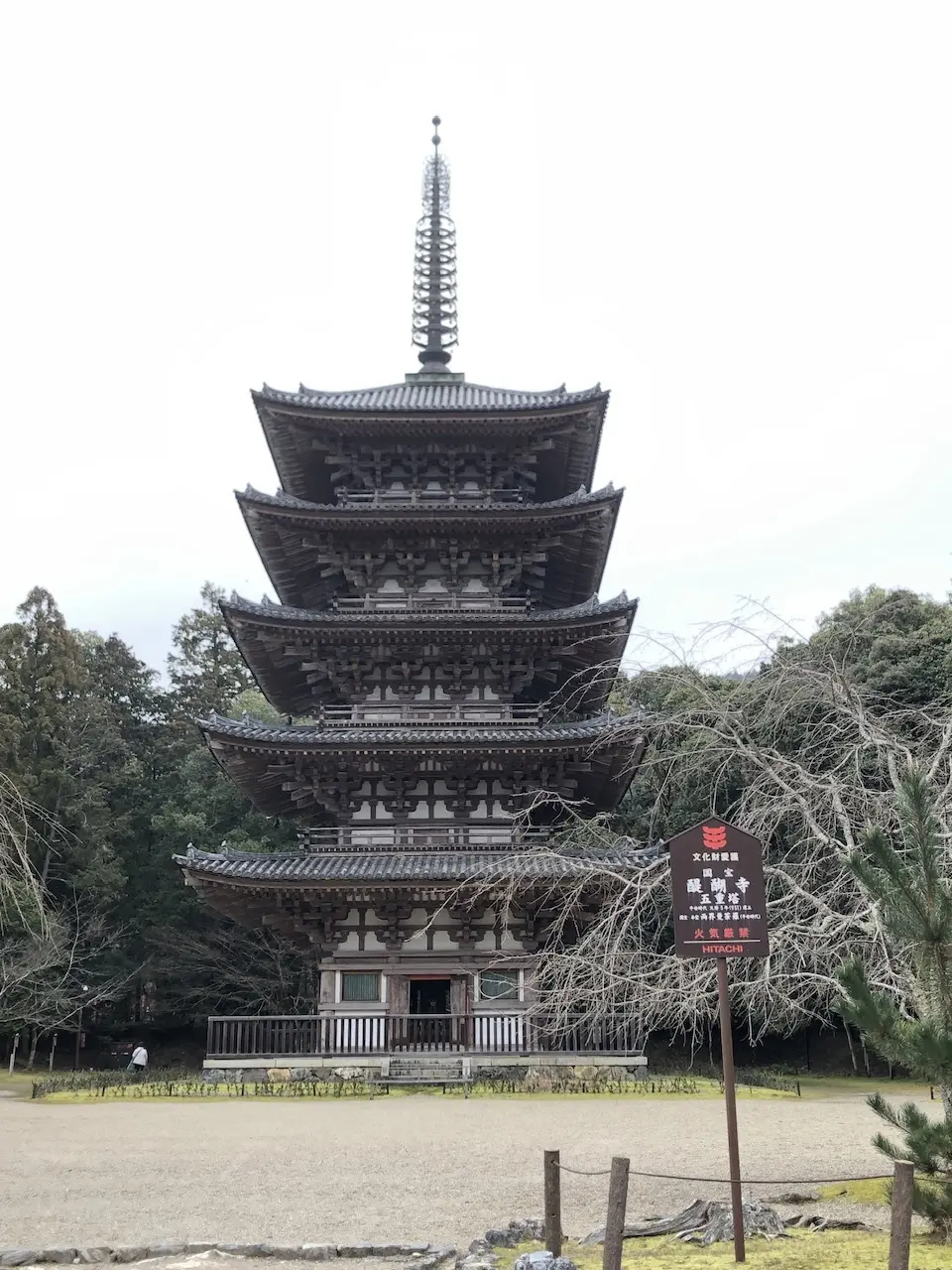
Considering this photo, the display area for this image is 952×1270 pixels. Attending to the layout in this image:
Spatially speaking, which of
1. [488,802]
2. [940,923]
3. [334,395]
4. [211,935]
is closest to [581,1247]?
[940,923]

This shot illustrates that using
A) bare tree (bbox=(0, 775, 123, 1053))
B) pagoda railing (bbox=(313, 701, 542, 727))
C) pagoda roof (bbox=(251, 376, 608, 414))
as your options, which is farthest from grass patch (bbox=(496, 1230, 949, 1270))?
bare tree (bbox=(0, 775, 123, 1053))

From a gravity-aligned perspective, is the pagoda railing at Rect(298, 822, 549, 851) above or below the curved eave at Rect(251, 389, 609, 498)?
below

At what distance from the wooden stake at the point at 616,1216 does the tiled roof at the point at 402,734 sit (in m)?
12.9

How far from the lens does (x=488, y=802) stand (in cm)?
2122

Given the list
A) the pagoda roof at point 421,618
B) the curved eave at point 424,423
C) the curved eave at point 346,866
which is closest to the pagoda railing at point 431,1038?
the curved eave at point 346,866

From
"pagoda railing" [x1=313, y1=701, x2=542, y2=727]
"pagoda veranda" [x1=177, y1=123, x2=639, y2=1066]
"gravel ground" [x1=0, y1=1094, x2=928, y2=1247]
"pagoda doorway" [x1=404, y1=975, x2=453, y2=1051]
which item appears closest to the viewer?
"gravel ground" [x1=0, y1=1094, x2=928, y2=1247]

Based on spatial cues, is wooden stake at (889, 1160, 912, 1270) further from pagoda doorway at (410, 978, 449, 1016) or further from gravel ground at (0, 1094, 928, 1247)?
pagoda doorway at (410, 978, 449, 1016)

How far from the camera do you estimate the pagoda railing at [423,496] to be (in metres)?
23.4

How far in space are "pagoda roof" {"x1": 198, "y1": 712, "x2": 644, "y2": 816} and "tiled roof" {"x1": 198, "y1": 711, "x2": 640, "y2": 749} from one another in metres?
0.02

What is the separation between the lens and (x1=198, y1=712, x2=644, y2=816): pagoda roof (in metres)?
19.9

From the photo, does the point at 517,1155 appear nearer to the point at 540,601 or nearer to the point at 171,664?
the point at 540,601

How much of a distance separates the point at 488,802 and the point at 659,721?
10265 millimetres

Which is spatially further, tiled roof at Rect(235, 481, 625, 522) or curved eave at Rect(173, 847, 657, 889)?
tiled roof at Rect(235, 481, 625, 522)

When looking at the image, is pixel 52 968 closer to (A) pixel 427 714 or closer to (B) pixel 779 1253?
(A) pixel 427 714
